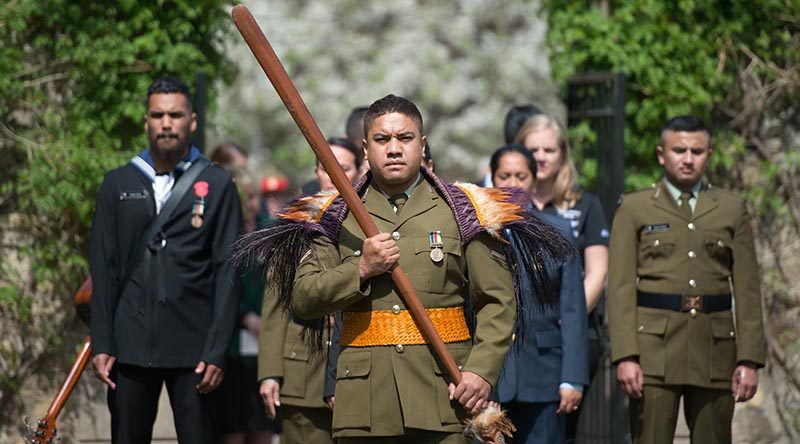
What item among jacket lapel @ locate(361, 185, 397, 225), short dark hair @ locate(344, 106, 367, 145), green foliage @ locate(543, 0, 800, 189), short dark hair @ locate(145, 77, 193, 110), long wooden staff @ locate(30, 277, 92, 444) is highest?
green foliage @ locate(543, 0, 800, 189)

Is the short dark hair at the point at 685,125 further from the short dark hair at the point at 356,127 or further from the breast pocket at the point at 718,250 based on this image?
the short dark hair at the point at 356,127

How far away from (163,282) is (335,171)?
1.80m

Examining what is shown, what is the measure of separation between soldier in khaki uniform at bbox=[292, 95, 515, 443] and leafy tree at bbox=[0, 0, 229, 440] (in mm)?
3773

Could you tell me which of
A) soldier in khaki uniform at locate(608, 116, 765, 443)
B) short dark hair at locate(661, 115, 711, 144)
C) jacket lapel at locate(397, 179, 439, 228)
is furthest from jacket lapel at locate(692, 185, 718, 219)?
jacket lapel at locate(397, 179, 439, 228)

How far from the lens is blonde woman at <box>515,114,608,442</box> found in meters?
7.15

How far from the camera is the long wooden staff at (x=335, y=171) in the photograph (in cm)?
446

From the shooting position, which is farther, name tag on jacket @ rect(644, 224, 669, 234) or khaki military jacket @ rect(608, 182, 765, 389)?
name tag on jacket @ rect(644, 224, 669, 234)

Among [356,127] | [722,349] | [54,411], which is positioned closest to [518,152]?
[356,127]

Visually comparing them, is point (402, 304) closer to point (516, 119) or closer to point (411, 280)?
point (411, 280)

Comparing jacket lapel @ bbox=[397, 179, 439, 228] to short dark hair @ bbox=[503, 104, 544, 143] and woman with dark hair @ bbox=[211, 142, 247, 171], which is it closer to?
short dark hair @ bbox=[503, 104, 544, 143]

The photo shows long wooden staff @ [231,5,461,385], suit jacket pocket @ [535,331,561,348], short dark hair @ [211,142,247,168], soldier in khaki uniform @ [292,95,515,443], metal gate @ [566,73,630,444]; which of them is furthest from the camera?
short dark hair @ [211,142,247,168]

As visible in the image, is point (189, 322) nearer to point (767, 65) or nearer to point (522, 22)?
point (767, 65)

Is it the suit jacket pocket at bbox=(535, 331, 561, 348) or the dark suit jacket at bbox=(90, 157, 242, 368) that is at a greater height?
the dark suit jacket at bbox=(90, 157, 242, 368)

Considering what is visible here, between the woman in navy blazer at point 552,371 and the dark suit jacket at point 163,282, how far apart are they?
1431 millimetres
